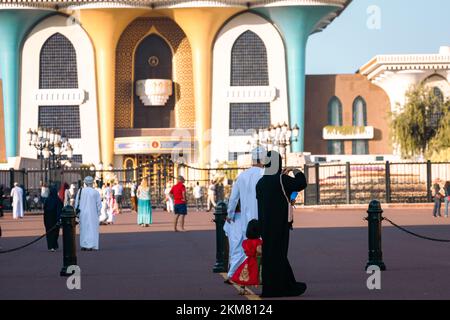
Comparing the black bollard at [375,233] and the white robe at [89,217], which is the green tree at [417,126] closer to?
the white robe at [89,217]

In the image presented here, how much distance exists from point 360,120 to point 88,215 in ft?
208

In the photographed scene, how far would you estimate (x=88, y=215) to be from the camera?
22.7 m

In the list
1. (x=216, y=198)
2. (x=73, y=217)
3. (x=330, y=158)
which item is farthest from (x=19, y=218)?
(x=330, y=158)

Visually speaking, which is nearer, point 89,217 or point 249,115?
point 89,217

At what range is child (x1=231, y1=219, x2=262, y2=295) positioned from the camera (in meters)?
12.9

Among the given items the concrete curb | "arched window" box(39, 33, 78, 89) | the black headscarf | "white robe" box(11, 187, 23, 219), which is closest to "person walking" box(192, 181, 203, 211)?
the concrete curb

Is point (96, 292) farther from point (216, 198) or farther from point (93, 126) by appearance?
point (93, 126)

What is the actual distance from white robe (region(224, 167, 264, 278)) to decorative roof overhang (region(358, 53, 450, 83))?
6657cm

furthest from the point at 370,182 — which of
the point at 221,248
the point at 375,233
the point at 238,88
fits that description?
the point at 238,88

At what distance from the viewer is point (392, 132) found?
63094 mm

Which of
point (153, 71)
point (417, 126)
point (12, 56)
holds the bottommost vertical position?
point (417, 126)

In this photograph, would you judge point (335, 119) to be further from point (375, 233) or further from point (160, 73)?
point (375, 233)

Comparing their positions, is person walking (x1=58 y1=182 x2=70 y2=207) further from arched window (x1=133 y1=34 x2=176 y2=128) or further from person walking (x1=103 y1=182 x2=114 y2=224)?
arched window (x1=133 y1=34 x2=176 y2=128)

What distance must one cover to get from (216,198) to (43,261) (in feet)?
97.4
